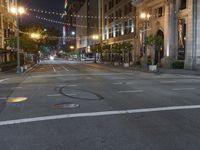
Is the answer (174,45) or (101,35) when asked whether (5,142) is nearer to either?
(174,45)

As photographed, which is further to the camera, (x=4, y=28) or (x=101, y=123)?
(x=4, y=28)

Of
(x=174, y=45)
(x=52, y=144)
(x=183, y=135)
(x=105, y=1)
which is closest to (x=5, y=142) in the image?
(x=52, y=144)

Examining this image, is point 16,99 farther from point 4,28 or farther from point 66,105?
point 4,28

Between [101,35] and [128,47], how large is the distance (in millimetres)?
37006

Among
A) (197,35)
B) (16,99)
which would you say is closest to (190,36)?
(197,35)

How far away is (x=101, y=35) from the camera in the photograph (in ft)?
289

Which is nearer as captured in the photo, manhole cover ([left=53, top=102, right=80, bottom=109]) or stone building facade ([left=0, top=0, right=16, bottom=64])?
manhole cover ([left=53, top=102, right=80, bottom=109])

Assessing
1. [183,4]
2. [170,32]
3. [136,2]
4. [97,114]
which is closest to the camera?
[97,114]

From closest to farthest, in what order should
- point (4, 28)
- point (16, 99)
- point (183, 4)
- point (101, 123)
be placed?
point (101, 123), point (16, 99), point (183, 4), point (4, 28)

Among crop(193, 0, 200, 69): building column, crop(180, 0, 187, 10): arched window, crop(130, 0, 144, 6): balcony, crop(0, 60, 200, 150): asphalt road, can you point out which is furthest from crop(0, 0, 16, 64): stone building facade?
crop(0, 60, 200, 150): asphalt road

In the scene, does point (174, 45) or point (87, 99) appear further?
point (174, 45)

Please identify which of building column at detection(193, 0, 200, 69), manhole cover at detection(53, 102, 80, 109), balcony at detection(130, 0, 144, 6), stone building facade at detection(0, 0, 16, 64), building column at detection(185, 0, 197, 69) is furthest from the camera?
balcony at detection(130, 0, 144, 6)

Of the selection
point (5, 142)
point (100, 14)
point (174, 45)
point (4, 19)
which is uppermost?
point (100, 14)

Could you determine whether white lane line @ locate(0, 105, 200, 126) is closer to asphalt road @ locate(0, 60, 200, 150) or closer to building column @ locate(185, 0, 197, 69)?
asphalt road @ locate(0, 60, 200, 150)
